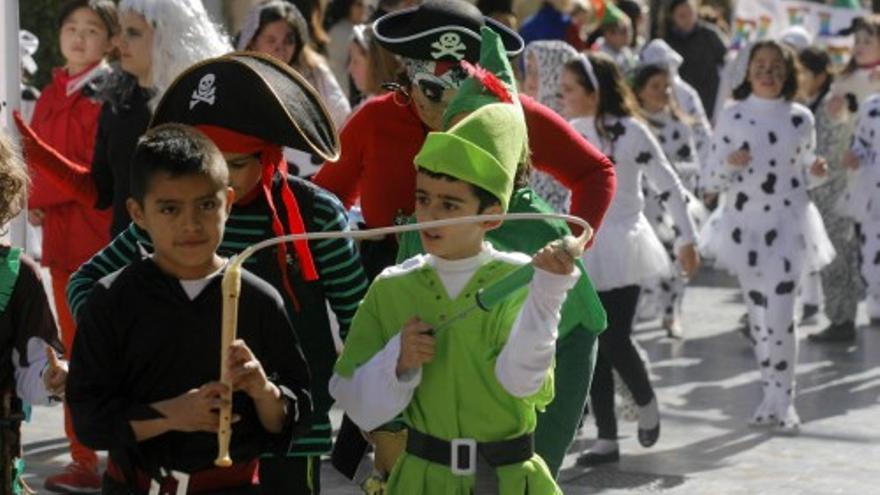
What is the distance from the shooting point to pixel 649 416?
970 centimetres

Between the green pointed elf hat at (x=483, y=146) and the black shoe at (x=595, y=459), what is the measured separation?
394 cm

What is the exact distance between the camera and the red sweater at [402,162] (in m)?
6.57

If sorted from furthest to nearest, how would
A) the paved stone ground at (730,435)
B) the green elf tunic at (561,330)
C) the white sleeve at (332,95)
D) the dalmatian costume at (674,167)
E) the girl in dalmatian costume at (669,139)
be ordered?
1. the dalmatian costume at (674,167)
2. the girl in dalmatian costume at (669,139)
3. the white sleeve at (332,95)
4. the paved stone ground at (730,435)
5. the green elf tunic at (561,330)

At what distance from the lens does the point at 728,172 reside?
10.9 meters

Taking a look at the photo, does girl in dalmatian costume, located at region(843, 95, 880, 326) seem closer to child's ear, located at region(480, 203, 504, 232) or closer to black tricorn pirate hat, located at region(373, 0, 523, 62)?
black tricorn pirate hat, located at region(373, 0, 523, 62)

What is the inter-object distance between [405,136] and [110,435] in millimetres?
2260

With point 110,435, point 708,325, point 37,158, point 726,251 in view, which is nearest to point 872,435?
point 726,251

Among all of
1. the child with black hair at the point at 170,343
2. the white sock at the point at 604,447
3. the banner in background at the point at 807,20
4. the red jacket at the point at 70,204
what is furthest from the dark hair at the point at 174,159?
the banner in background at the point at 807,20

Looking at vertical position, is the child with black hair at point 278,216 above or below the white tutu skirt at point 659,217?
above

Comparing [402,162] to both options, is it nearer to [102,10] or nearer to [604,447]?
[604,447]

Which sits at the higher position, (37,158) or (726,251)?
(37,158)

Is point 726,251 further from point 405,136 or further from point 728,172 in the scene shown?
point 405,136

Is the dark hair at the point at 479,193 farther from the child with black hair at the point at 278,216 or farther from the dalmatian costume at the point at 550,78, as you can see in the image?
the dalmatian costume at the point at 550,78

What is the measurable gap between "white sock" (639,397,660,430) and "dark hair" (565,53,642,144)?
1.27 meters
